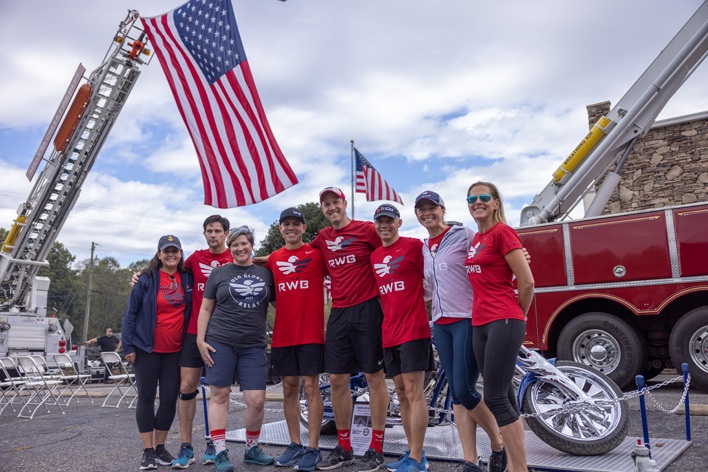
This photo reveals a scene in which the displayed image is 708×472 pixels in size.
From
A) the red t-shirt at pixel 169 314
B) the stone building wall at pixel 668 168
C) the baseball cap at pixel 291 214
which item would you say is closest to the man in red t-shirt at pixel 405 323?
the baseball cap at pixel 291 214

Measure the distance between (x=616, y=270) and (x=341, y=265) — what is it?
16.4ft

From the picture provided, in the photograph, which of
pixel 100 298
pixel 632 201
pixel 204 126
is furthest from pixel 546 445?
pixel 100 298

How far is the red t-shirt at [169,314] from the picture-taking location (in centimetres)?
468

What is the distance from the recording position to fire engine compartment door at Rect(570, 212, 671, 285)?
768 centimetres

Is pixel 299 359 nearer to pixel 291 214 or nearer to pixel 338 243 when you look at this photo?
pixel 338 243

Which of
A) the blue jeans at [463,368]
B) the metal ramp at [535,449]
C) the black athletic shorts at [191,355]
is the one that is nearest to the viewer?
the blue jeans at [463,368]

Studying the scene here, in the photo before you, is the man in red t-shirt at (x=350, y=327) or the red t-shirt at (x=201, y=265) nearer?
the man in red t-shirt at (x=350, y=327)

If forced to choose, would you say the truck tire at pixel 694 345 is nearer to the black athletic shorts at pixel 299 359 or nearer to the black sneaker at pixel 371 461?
the black sneaker at pixel 371 461

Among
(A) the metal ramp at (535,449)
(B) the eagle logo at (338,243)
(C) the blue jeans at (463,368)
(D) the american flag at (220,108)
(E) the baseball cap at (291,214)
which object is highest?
(D) the american flag at (220,108)

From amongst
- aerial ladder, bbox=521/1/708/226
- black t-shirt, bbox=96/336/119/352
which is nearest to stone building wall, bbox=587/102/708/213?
aerial ladder, bbox=521/1/708/226

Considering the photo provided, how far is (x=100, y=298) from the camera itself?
224 feet

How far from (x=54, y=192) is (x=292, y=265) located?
14.1m

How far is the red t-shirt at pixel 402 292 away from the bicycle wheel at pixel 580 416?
107 cm

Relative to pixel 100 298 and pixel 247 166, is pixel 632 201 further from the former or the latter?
pixel 100 298
